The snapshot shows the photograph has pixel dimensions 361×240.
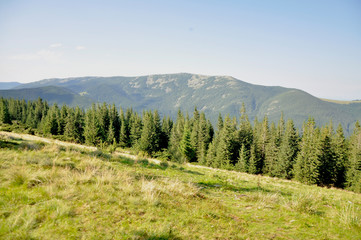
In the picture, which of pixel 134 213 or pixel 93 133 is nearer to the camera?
pixel 134 213

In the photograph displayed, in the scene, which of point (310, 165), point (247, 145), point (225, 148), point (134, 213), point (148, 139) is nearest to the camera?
point (134, 213)

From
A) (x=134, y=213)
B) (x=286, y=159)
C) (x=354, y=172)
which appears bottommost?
(x=354, y=172)

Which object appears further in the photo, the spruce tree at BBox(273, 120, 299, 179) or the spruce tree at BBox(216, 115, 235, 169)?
the spruce tree at BBox(216, 115, 235, 169)

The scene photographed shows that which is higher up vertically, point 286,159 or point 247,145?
point 247,145

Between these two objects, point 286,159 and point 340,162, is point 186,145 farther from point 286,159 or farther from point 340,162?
point 340,162

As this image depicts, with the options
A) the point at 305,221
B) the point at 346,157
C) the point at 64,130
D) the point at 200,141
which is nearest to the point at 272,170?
the point at 346,157

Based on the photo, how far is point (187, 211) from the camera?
A: 5.91 m

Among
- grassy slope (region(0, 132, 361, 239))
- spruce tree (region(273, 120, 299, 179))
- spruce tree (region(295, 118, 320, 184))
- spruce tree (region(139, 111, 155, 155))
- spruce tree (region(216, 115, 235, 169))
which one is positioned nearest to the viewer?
grassy slope (region(0, 132, 361, 239))

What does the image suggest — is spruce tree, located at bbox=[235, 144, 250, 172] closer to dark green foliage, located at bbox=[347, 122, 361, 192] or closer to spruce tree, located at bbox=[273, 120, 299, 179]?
spruce tree, located at bbox=[273, 120, 299, 179]

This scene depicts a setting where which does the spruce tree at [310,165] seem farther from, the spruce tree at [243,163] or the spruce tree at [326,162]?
the spruce tree at [243,163]

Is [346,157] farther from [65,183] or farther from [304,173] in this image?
[65,183]

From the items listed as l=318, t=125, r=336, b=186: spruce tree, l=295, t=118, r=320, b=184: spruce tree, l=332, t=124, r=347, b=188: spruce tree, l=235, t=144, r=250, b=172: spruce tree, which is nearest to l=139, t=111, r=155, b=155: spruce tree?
l=235, t=144, r=250, b=172: spruce tree

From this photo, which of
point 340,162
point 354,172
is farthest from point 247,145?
point 354,172

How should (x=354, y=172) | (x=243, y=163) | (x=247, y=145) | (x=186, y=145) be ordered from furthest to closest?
(x=247, y=145) < (x=186, y=145) < (x=243, y=163) < (x=354, y=172)
